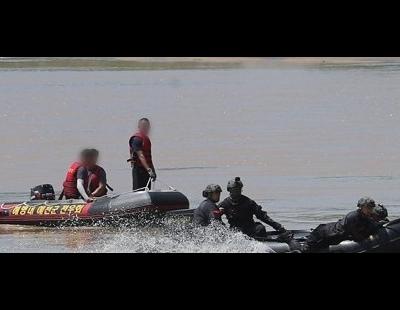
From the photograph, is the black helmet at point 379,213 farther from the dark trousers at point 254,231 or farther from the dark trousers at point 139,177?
the dark trousers at point 139,177

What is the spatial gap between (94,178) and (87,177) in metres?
0.09

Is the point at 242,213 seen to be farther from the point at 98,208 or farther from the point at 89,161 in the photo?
the point at 89,161

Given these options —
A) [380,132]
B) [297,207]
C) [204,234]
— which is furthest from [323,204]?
[380,132]

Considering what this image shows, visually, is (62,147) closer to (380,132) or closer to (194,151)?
(194,151)

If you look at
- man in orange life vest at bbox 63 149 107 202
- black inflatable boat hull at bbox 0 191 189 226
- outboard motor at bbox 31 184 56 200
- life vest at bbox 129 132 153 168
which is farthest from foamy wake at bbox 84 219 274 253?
outboard motor at bbox 31 184 56 200

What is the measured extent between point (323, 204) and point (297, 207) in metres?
0.48

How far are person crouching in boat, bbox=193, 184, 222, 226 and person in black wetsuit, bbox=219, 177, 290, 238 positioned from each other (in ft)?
0.40

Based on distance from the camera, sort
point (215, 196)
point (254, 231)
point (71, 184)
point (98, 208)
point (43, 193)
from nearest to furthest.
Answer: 1. point (215, 196)
2. point (254, 231)
3. point (98, 208)
4. point (71, 184)
5. point (43, 193)

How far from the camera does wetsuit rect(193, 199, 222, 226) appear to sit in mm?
15555

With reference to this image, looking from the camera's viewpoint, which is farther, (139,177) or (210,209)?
(139,177)

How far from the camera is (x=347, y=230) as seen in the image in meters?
15.2

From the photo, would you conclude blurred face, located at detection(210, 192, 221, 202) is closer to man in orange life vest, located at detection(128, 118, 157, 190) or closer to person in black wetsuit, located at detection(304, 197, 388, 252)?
person in black wetsuit, located at detection(304, 197, 388, 252)

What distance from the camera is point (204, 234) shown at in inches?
621

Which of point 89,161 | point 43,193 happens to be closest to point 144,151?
point 89,161
